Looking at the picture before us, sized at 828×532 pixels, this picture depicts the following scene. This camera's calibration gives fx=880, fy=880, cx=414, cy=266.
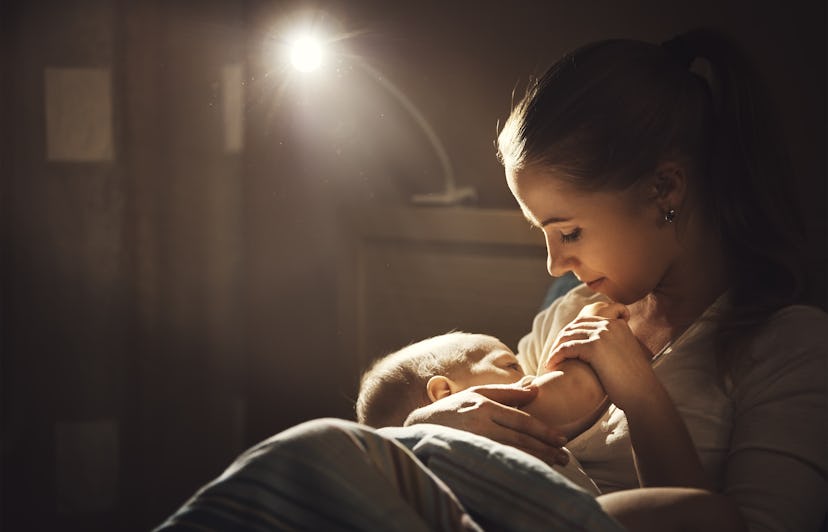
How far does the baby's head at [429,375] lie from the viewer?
1412 millimetres

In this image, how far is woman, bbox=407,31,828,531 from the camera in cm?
118

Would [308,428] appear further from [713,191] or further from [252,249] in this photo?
[252,249]

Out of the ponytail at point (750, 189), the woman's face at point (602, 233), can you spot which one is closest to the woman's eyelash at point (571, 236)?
the woman's face at point (602, 233)

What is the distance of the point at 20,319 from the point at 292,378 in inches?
34.5

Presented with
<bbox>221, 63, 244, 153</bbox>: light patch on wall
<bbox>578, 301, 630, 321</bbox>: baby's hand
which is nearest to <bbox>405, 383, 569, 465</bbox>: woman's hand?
<bbox>578, 301, 630, 321</bbox>: baby's hand

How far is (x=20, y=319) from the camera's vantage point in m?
2.42

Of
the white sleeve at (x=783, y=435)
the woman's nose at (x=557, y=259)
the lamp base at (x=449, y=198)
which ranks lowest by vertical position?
the white sleeve at (x=783, y=435)

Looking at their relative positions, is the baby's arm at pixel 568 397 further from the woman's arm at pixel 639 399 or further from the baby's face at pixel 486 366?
the baby's face at pixel 486 366

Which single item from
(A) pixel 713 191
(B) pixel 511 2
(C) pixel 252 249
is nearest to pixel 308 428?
(A) pixel 713 191

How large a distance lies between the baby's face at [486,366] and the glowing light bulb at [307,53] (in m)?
1.11

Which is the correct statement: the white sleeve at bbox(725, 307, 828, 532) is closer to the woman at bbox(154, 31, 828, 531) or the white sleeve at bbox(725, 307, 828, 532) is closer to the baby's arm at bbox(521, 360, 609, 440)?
the woman at bbox(154, 31, 828, 531)

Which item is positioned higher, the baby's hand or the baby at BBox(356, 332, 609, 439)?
the baby's hand

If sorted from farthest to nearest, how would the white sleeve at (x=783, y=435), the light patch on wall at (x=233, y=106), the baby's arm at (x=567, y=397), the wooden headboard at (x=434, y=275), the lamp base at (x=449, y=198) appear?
the light patch on wall at (x=233, y=106), the lamp base at (x=449, y=198), the wooden headboard at (x=434, y=275), the baby's arm at (x=567, y=397), the white sleeve at (x=783, y=435)

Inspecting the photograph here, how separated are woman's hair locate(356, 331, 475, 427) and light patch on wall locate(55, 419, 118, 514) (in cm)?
130
